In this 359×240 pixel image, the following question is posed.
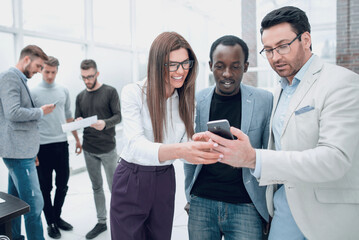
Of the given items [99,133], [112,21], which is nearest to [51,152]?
[99,133]

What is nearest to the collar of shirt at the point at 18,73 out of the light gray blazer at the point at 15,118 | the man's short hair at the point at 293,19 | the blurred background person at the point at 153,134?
the light gray blazer at the point at 15,118

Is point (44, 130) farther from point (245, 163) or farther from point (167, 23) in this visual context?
point (167, 23)

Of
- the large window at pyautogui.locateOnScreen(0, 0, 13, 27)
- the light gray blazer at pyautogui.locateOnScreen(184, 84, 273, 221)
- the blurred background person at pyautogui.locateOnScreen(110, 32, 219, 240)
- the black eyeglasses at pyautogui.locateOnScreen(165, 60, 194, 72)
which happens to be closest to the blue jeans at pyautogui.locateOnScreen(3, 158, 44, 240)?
the blurred background person at pyautogui.locateOnScreen(110, 32, 219, 240)

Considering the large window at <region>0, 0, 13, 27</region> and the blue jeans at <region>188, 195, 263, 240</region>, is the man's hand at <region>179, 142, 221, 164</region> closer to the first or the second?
the blue jeans at <region>188, 195, 263, 240</region>

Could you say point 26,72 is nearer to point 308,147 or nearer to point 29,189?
point 29,189

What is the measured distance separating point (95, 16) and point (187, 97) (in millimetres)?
4805

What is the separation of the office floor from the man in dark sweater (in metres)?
0.22

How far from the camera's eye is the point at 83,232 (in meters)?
2.82

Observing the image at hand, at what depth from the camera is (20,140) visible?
86.0 inches

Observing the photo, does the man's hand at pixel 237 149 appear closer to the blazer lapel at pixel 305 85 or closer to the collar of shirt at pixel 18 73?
the blazer lapel at pixel 305 85

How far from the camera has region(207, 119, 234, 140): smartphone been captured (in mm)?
964

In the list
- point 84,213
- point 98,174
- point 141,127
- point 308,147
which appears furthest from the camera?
point 84,213

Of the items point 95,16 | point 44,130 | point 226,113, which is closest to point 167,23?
point 95,16

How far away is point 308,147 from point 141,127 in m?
0.69
